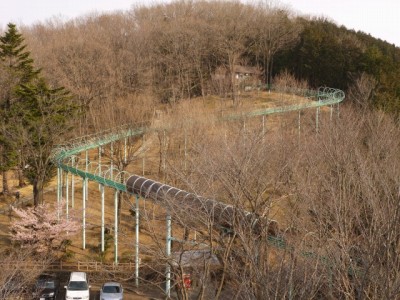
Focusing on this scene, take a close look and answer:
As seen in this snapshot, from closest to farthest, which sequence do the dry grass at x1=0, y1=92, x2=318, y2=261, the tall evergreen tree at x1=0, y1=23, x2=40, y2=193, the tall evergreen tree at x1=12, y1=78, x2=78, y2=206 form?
the dry grass at x1=0, y1=92, x2=318, y2=261 → the tall evergreen tree at x1=12, y1=78, x2=78, y2=206 → the tall evergreen tree at x1=0, y1=23, x2=40, y2=193

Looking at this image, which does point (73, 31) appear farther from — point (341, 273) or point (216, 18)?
point (341, 273)

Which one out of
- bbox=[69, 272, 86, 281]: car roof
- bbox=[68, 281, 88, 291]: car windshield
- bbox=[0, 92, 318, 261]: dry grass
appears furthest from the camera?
bbox=[0, 92, 318, 261]: dry grass

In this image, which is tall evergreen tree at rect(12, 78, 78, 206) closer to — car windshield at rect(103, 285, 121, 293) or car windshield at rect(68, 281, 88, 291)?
car windshield at rect(68, 281, 88, 291)

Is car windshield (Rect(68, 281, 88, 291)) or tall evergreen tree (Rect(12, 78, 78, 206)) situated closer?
car windshield (Rect(68, 281, 88, 291))

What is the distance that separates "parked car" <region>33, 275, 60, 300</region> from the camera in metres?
18.1

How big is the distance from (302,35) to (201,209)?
4326 centimetres

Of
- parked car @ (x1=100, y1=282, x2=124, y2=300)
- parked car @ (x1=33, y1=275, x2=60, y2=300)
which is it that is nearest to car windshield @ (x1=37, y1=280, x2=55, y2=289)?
parked car @ (x1=33, y1=275, x2=60, y2=300)

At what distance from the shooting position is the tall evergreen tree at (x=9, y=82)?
95.9 feet

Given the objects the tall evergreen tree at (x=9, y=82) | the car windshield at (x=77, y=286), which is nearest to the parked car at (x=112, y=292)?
the car windshield at (x=77, y=286)

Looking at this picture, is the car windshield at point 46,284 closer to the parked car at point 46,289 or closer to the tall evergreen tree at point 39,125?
the parked car at point 46,289

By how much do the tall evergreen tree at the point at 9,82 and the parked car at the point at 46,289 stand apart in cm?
1076

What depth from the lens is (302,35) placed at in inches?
2130

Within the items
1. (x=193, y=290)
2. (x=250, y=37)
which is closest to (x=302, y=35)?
(x=250, y=37)

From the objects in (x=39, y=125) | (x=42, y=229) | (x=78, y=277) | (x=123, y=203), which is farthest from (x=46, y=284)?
(x=123, y=203)
